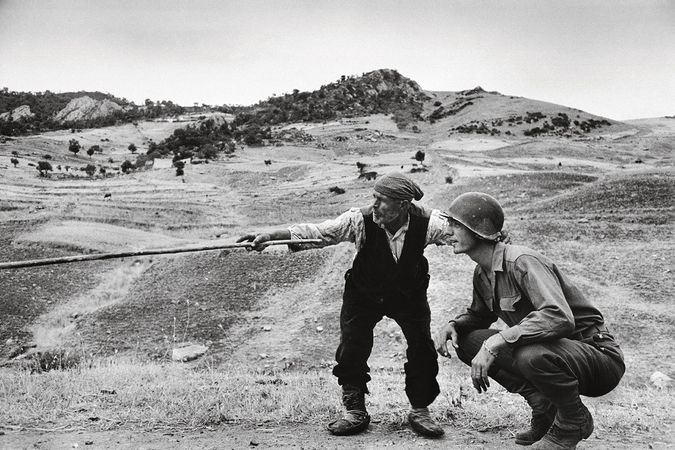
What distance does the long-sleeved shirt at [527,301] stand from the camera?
9.53 feet

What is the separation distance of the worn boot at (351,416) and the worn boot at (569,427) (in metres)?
1.19

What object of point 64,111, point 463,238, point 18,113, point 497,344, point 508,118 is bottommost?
point 497,344

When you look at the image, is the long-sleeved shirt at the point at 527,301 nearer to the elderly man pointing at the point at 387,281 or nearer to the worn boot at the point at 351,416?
Result: the elderly man pointing at the point at 387,281

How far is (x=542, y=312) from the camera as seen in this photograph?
2906 millimetres

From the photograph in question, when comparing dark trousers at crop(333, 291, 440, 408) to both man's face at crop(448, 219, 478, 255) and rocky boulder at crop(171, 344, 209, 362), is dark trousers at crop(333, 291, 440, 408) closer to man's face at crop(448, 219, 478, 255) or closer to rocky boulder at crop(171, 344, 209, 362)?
man's face at crop(448, 219, 478, 255)

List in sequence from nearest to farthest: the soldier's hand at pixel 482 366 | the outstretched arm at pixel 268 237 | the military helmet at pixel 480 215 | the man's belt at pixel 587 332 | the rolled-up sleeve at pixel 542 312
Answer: the rolled-up sleeve at pixel 542 312 < the soldier's hand at pixel 482 366 < the man's belt at pixel 587 332 < the military helmet at pixel 480 215 < the outstretched arm at pixel 268 237

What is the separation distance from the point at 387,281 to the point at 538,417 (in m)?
1.19

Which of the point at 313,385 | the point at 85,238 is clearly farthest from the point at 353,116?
the point at 313,385

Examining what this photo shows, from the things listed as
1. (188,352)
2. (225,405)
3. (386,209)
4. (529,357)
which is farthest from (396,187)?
(188,352)

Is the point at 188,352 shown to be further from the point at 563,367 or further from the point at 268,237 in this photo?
the point at 563,367

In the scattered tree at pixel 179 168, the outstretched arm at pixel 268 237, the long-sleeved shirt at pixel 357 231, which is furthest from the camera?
the scattered tree at pixel 179 168

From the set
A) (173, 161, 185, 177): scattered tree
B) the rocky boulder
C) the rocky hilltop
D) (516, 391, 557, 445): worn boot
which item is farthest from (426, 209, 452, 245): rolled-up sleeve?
the rocky hilltop

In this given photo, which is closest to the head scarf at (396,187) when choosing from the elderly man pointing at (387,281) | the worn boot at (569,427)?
the elderly man pointing at (387,281)

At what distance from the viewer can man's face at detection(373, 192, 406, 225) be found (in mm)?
3705
